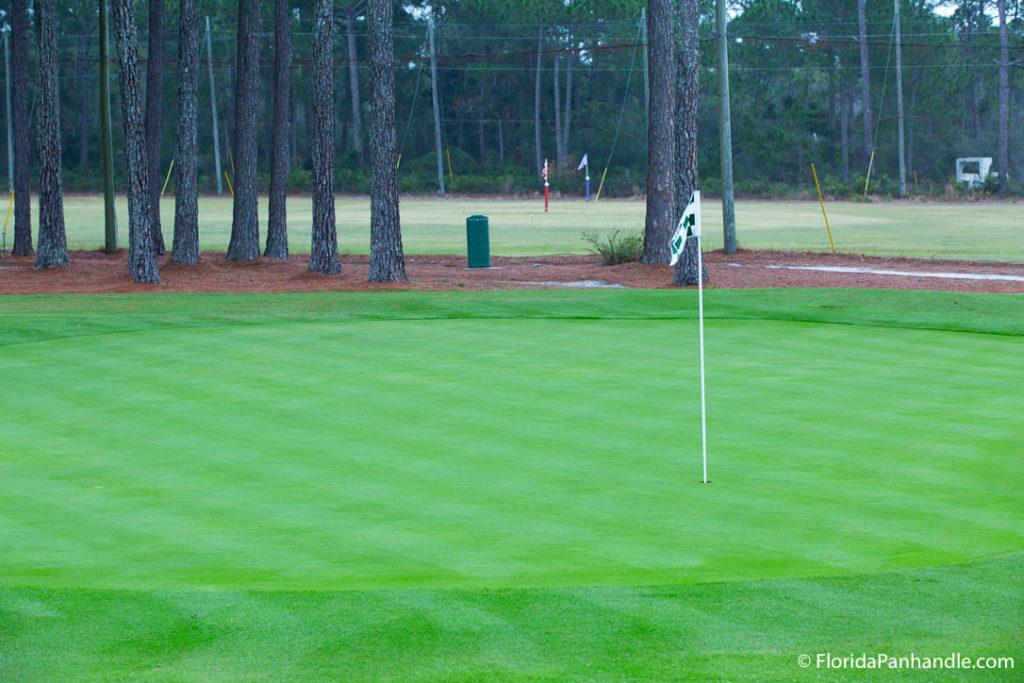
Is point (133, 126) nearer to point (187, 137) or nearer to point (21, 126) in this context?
point (187, 137)

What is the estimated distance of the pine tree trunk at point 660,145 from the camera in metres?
27.8

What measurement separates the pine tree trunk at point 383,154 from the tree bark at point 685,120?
5.46 m

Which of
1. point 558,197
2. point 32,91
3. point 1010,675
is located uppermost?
point 32,91

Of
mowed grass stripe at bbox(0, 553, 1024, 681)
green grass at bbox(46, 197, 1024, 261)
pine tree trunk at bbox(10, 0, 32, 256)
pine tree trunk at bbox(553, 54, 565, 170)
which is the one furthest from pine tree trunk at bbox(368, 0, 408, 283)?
pine tree trunk at bbox(553, 54, 565, 170)

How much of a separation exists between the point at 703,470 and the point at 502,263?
23281mm

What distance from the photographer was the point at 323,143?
26172mm

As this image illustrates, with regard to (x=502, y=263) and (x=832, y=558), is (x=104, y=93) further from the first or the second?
(x=832, y=558)

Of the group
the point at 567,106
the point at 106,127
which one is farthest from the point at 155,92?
the point at 567,106

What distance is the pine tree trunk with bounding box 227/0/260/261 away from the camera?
96.3ft

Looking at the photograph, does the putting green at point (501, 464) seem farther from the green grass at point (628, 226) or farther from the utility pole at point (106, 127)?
the green grass at point (628, 226)

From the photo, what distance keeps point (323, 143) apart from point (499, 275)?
4.72 meters

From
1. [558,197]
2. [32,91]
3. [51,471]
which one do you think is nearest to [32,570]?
[51,471]

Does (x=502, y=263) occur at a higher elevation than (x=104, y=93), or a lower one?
lower

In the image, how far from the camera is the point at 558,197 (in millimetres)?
78812
